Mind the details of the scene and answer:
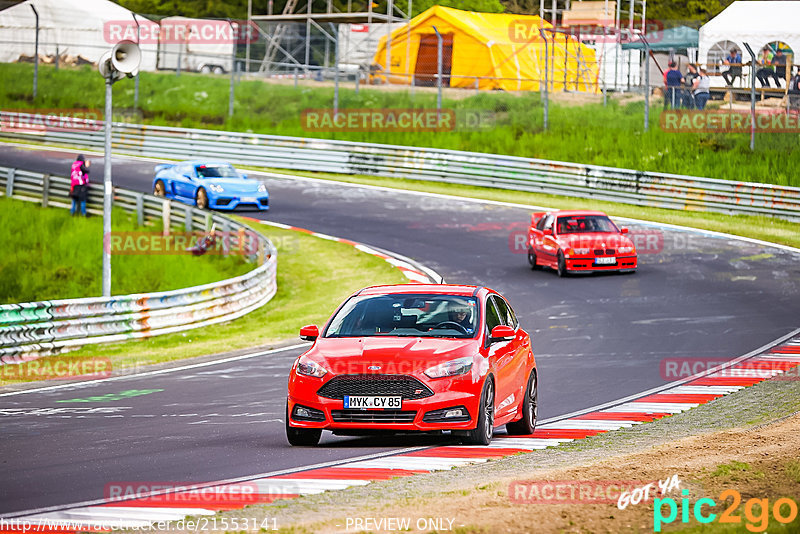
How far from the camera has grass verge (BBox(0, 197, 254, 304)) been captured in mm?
26344

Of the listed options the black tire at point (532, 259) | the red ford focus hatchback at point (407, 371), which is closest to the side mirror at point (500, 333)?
the red ford focus hatchback at point (407, 371)

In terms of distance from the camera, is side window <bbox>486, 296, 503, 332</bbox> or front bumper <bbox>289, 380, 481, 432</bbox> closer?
front bumper <bbox>289, 380, 481, 432</bbox>

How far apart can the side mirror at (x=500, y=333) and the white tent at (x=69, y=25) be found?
1991 inches

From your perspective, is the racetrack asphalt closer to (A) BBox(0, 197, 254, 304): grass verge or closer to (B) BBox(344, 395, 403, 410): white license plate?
(B) BBox(344, 395, 403, 410): white license plate

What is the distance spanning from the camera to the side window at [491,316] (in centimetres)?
1125

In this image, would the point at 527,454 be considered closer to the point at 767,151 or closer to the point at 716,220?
the point at 716,220

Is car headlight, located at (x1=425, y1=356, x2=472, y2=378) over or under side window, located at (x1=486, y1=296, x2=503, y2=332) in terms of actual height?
under

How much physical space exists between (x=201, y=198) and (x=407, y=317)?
2445 centimetres

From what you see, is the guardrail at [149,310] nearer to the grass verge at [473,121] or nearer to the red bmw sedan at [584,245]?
the red bmw sedan at [584,245]

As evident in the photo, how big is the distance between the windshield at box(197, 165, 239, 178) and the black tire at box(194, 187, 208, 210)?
678mm

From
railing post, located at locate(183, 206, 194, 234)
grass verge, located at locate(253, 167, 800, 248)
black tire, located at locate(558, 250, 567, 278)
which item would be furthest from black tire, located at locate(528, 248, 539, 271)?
railing post, located at locate(183, 206, 194, 234)

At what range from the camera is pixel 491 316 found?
11453mm

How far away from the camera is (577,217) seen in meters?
26.2

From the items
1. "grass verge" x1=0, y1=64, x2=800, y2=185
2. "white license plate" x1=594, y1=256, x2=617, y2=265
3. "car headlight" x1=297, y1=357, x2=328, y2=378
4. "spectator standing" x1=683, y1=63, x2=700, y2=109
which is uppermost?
"spectator standing" x1=683, y1=63, x2=700, y2=109
